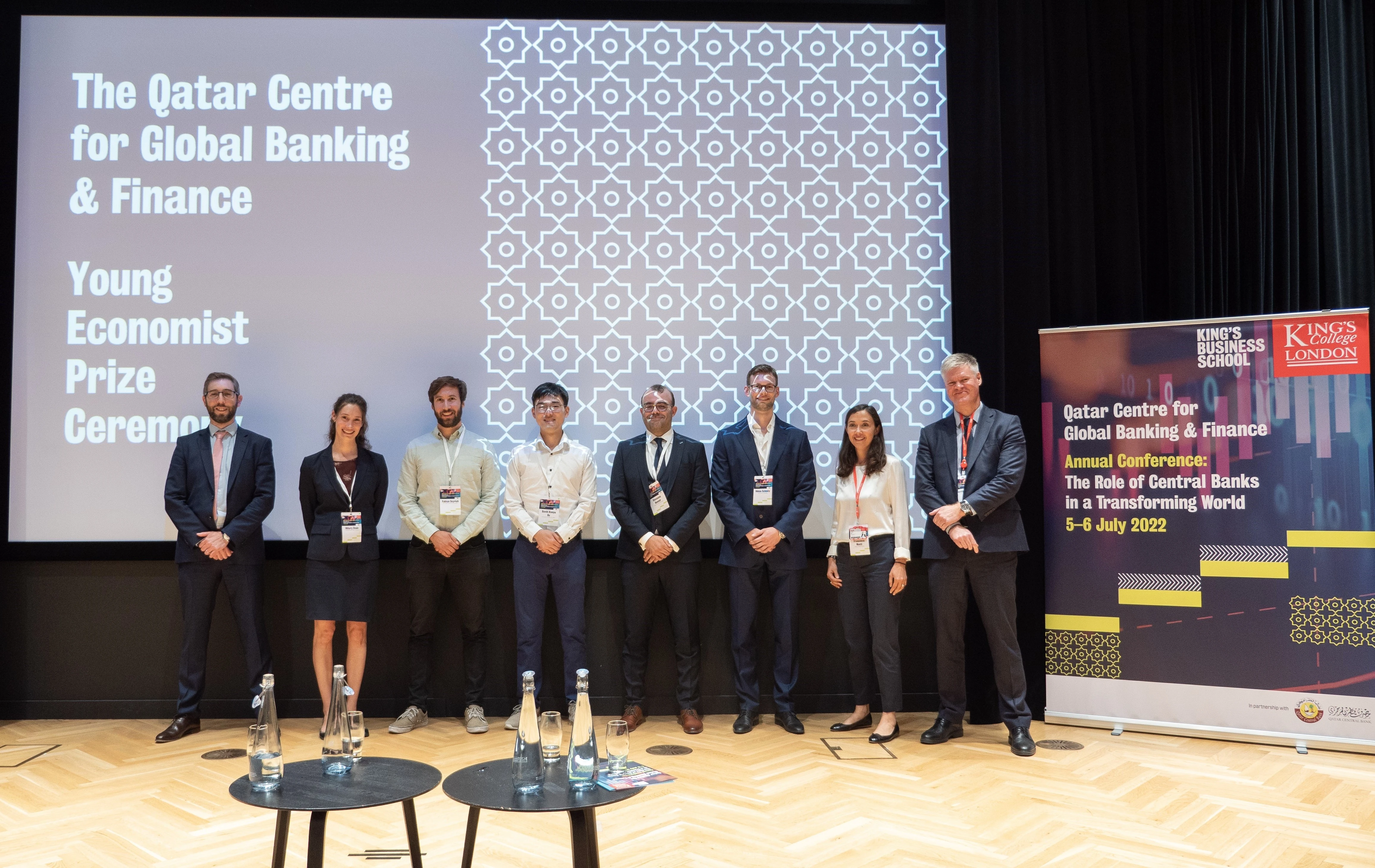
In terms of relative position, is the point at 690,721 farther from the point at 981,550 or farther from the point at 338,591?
the point at 338,591

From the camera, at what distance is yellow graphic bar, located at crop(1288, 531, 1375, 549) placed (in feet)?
13.5

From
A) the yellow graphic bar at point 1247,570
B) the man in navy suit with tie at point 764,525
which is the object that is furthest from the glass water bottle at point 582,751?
the yellow graphic bar at point 1247,570

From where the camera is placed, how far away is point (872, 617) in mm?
4477

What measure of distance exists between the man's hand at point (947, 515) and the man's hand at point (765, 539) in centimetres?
77

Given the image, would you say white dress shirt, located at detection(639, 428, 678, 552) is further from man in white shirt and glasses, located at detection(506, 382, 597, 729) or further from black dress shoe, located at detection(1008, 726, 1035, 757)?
black dress shoe, located at detection(1008, 726, 1035, 757)

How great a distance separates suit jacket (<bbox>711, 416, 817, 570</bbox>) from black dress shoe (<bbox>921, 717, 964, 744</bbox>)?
99cm

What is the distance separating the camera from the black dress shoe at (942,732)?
4262 mm

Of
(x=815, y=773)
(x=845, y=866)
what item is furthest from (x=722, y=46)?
(x=845, y=866)

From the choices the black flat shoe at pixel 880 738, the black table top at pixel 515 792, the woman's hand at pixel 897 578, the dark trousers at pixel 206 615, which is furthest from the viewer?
the dark trousers at pixel 206 615

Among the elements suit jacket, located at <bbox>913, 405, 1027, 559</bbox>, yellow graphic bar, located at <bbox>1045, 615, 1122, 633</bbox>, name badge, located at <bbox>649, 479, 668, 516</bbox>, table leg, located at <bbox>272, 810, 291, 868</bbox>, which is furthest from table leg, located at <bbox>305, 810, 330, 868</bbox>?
yellow graphic bar, located at <bbox>1045, 615, 1122, 633</bbox>

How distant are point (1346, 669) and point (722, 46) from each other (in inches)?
176

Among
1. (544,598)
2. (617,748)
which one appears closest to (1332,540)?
(617,748)

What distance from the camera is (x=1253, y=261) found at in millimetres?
5074

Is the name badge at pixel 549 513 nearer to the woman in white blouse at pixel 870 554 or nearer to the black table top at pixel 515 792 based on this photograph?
the woman in white blouse at pixel 870 554
